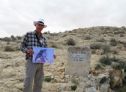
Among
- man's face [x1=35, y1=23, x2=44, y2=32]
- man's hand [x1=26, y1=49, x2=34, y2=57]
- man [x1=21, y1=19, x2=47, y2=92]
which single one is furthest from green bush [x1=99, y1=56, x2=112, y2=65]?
man's hand [x1=26, y1=49, x2=34, y2=57]

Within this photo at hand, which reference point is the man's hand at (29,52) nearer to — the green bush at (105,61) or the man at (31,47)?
the man at (31,47)

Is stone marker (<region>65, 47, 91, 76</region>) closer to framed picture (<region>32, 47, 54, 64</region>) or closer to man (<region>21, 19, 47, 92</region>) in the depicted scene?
framed picture (<region>32, 47, 54, 64</region>)

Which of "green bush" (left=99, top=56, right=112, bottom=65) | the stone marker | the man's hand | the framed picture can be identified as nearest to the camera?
the man's hand

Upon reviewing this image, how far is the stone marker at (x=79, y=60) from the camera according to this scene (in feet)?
46.2

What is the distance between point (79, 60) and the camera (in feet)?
46.5

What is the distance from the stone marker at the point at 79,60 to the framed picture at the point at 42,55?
2.27m

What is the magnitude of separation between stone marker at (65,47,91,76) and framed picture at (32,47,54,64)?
89.3 inches

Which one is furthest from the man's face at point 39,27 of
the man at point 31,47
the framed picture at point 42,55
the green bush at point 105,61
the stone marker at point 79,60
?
the green bush at point 105,61

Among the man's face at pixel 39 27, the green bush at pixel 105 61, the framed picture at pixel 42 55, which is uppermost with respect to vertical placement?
the man's face at pixel 39 27

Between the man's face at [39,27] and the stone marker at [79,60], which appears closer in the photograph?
the man's face at [39,27]

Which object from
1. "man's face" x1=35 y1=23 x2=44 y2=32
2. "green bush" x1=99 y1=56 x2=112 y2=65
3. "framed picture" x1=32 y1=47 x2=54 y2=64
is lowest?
"green bush" x1=99 y1=56 x2=112 y2=65

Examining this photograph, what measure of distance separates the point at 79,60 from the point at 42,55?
108 inches

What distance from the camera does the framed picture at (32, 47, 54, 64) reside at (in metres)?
11.4

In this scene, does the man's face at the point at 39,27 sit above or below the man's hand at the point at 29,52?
above
